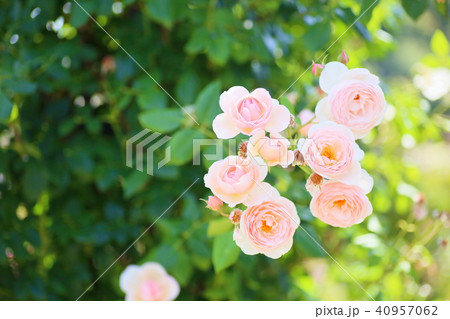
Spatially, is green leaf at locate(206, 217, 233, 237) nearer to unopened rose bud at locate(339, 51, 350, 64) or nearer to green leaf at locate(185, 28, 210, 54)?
unopened rose bud at locate(339, 51, 350, 64)

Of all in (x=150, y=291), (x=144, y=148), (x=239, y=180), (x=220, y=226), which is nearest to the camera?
(x=239, y=180)

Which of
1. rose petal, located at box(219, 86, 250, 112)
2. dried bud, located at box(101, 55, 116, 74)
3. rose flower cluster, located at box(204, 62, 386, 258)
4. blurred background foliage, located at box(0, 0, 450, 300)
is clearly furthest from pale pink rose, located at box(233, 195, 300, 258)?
dried bud, located at box(101, 55, 116, 74)

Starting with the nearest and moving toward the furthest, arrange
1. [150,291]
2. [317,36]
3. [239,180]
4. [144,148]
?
[239,180], [150,291], [317,36], [144,148]

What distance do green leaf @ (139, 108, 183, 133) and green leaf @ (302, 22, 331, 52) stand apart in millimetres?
290

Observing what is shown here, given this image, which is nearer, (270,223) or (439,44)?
(270,223)

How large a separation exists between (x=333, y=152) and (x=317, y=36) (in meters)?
0.48

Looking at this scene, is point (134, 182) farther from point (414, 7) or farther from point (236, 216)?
point (414, 7)

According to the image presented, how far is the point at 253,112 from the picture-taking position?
603 mm

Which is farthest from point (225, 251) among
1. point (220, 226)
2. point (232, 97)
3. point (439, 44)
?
point (439, 44)

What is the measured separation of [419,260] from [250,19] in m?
0.61

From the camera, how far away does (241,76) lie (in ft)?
4.01
